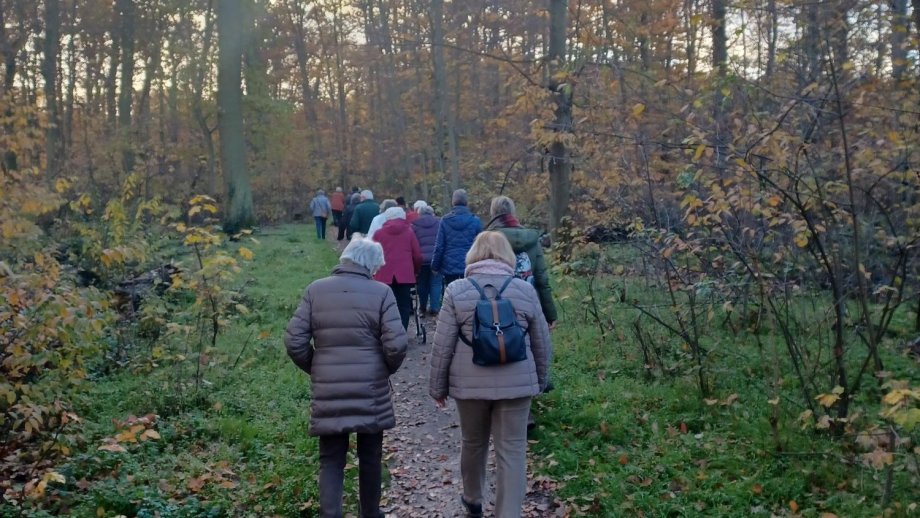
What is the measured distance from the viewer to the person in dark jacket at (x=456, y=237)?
30.8ft

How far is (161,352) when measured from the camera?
7875 millimetres

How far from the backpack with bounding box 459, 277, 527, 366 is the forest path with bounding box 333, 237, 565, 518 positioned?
5.32 feet

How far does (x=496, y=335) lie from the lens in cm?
459

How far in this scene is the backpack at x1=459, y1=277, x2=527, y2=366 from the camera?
458 centimetres

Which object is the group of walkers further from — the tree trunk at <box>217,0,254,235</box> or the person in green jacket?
the tree trunk at <box>217,0,254,235</box>

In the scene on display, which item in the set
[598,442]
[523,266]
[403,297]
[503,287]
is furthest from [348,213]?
[503,287]

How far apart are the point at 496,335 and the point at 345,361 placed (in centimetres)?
101

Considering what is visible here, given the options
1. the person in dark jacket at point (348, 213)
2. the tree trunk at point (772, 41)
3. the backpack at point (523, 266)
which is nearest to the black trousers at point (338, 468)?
the backpack at point (523, 266)

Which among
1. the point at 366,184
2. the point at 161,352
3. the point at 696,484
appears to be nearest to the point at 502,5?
the point at 366,184

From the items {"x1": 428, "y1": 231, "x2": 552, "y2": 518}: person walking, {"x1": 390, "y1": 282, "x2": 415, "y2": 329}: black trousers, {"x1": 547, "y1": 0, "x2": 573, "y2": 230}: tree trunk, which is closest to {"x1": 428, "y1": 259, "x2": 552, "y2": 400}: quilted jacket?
{"x1": 428, "y1": 231, "x2": 552, "y2": 518}: person walking

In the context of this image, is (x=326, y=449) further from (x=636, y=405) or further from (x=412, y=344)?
(x=412, y=344)

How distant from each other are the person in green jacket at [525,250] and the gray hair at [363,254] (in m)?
2.09

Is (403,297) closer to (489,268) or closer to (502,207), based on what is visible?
(502,207)

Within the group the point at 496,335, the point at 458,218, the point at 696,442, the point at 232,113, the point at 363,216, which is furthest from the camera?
the point at 232,113
